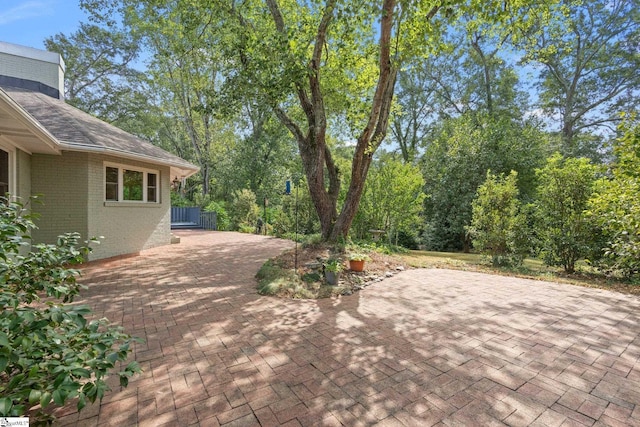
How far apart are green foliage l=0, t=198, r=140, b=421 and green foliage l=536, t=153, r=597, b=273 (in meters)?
9.07

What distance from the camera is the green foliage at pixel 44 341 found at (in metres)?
1.58

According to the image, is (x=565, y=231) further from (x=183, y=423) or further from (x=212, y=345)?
(x=183, y=423)

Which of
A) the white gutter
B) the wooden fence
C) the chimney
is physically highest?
the chimney

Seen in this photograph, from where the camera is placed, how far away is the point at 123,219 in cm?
848

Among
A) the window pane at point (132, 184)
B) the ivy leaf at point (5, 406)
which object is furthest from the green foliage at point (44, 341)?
the window pane at point (132, 184)

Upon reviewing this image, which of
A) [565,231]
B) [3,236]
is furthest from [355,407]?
[565,231]

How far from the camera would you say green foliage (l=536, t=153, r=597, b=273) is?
715 cm

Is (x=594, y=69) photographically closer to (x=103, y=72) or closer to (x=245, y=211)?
(x=245, y=211)

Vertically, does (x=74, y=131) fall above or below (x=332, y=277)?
above

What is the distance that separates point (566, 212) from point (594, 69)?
1818cm

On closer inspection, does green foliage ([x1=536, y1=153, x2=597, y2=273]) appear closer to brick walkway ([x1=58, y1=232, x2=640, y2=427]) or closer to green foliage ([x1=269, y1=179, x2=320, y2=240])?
brick walkway ([x1=58, y1=232, x2=640, y2=427])

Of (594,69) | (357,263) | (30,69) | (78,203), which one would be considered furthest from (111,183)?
(594,69)

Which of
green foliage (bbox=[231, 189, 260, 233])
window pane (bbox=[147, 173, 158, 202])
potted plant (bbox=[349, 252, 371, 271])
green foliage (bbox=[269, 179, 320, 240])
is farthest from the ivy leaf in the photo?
green foliage (bbox=[231, 189, 260, 233])

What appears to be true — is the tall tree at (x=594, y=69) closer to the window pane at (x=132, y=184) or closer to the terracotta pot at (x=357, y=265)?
the terracotta pot at (x=357, y=265)
